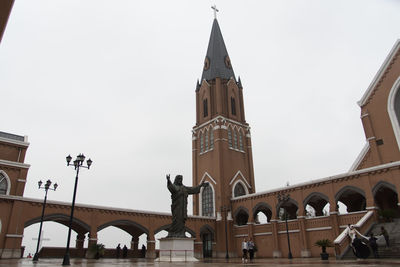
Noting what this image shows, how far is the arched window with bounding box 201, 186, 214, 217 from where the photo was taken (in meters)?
35.0

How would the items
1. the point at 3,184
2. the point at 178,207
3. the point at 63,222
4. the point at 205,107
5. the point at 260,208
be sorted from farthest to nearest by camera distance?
the point at 205,107
the point at 260,208
the point at 63,222
the point at 3,184
the point at 178,207

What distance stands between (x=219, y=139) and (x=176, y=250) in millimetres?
22331

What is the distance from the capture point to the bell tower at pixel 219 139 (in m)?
35.0

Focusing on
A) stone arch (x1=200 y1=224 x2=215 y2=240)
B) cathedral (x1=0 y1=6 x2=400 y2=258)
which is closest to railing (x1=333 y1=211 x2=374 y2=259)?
cathedral (x1=0 y1=6 x2=400 y2=258)

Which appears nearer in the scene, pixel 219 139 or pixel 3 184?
pixel 3 184

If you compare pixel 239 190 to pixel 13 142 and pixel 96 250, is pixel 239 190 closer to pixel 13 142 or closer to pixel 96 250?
pixel 96 250

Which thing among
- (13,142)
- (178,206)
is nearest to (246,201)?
(178,206)

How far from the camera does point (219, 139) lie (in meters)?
36.2

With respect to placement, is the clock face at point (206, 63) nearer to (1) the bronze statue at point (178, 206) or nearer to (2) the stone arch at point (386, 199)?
(2) the stone arch at point (386, 199)

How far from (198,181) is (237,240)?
347 inches

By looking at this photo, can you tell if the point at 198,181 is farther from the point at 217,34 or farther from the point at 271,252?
the point at 217,34

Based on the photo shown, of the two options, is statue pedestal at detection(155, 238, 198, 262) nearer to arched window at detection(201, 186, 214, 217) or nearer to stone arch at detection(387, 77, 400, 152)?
stone arch at detection(387, 77, 400, 152)

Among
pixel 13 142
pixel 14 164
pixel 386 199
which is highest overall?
pixel 13 142

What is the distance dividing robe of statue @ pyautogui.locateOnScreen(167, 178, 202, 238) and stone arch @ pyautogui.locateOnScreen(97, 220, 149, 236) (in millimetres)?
12314
